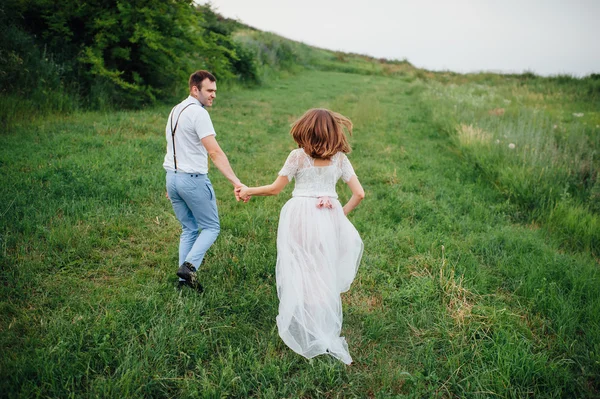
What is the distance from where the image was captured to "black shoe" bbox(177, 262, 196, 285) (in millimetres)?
3752

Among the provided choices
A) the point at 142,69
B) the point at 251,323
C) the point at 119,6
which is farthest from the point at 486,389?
the point at 142,69

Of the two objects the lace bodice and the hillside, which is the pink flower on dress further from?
the hillside

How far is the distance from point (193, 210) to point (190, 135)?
0.81m

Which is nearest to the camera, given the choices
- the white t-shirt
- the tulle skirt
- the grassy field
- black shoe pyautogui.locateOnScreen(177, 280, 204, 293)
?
the grassy field

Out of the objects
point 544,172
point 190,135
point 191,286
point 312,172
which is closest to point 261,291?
point 191,286

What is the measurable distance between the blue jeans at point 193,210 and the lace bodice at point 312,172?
99 cm

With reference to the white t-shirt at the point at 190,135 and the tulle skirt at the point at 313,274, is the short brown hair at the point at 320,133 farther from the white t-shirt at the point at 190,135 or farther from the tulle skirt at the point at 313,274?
the white t-shirt at the point at 190,135

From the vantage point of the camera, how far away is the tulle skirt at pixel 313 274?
3119 millimetres

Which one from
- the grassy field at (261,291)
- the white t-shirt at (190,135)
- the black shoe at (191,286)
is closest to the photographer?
the grassy field at (261,291)

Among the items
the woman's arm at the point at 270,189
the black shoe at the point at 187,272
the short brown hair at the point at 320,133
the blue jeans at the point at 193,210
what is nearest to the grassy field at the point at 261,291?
the black shoe at the point at 187,272

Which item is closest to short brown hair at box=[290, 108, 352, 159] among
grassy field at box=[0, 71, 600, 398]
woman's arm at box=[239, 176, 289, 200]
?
woman's arm at box=[239, 176, 289, 200]

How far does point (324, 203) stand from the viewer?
132 inches

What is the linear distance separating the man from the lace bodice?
736mm

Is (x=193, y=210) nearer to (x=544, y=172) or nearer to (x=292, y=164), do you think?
(x=292, y=164)
